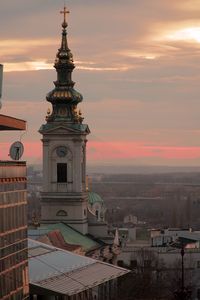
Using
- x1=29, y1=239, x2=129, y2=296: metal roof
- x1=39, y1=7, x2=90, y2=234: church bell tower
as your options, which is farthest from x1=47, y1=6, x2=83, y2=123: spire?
x1=29, y1=239, x2=129, y2=296: metal roof

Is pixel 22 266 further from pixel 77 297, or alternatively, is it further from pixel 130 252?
pixel 130 252

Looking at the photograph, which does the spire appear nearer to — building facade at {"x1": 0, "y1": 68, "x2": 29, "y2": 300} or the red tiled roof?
the red tiled roof

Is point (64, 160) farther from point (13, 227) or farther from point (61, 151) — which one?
point (13, 227)

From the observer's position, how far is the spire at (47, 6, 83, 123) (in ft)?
372

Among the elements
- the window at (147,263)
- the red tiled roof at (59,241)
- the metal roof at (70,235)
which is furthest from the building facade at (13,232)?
the window at (147,263)

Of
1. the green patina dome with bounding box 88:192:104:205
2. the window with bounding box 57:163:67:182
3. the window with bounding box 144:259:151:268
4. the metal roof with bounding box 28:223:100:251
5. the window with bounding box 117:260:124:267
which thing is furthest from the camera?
the window with bounding box 117:260:124:267

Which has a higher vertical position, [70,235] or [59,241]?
[70,235]

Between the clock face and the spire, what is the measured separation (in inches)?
98.8

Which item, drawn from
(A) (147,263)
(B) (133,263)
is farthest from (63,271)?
(B) (133,263)

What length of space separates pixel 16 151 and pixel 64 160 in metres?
44.6

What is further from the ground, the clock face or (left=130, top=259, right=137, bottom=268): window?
the clock face

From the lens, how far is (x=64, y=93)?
113625 millimetres

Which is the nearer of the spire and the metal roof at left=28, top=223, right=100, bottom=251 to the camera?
the metal roof at left=28, top=223, right=100, bottom=251

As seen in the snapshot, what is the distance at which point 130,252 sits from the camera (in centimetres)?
14062
